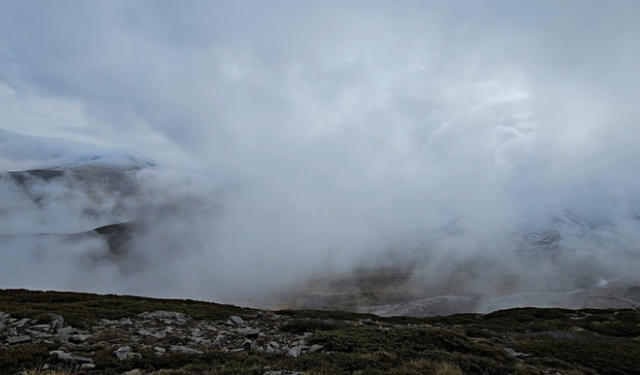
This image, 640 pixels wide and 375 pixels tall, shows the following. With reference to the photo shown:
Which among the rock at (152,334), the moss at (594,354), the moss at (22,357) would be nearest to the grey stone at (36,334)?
the moss at (22,357)

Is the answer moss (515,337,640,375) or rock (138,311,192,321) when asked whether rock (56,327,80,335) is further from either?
moss (515,337,640,375)

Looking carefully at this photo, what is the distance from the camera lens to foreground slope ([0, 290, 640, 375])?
36.2ft

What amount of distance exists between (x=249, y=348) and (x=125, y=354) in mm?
4987

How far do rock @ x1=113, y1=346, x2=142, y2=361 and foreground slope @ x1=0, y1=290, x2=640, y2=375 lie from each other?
0.11ft

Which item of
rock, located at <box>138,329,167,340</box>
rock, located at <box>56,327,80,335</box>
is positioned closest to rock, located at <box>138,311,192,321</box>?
rock, located at <box>138,329,167,340</box>

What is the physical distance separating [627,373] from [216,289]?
165 metres

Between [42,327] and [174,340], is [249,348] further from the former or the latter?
[42,327]

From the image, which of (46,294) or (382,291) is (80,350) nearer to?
(46,294)

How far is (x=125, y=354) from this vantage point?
11828 mm

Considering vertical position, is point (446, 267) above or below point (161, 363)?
above

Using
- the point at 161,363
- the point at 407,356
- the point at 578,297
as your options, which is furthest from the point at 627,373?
the point at 578,297

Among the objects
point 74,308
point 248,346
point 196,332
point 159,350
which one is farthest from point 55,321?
point 248,346

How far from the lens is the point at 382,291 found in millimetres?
152125

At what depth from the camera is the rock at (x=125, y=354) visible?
11.5 meters
